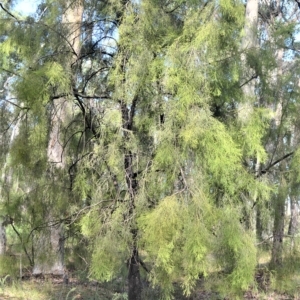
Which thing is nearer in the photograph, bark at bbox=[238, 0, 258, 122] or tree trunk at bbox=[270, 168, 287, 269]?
bark at bbox=[238, 0, 258, 122]

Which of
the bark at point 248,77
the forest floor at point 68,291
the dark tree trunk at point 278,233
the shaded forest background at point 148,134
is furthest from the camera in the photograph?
the forest floor at point 68,291

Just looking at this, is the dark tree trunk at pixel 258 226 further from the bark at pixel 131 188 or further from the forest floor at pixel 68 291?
the bark at pixel 131 188

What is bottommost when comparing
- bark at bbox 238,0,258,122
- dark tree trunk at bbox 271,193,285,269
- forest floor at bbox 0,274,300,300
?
forest floor at bbox 0,274,300,300

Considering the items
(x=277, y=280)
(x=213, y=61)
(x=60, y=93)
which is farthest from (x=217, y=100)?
(x=277, y=280)

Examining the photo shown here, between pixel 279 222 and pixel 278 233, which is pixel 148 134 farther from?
pixel 278 233

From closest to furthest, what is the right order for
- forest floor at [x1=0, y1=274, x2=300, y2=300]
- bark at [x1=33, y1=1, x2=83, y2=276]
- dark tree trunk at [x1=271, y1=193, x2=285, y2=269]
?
bark at [x1=33, y1=1, x2=83, y2=276]
dark tree trunk at [x1=271, y1=193, x2=285, y2=269]
forest floor at [x1=0, y1=274, x2=300, y2=300]

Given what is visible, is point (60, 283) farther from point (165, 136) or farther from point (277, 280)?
point (165, 136)

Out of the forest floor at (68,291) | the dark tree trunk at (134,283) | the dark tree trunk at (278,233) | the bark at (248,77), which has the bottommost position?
the forest floor at (68,291)

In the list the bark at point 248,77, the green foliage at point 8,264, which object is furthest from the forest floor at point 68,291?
the bark at point 248,77

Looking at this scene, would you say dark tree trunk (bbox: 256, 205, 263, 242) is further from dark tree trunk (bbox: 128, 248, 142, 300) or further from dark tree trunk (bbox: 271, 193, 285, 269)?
dark tree trunk (bbox: 128, 248, 142, 300)

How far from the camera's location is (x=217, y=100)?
493 cm

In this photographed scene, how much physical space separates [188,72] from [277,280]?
156 inches

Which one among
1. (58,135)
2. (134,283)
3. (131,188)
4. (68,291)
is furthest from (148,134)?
(68,291)

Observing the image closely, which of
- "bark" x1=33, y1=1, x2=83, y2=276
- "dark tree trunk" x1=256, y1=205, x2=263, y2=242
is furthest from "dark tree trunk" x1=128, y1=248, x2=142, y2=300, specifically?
"dark tree trunk" x1=256, y1=205, x2=263, y2=242
